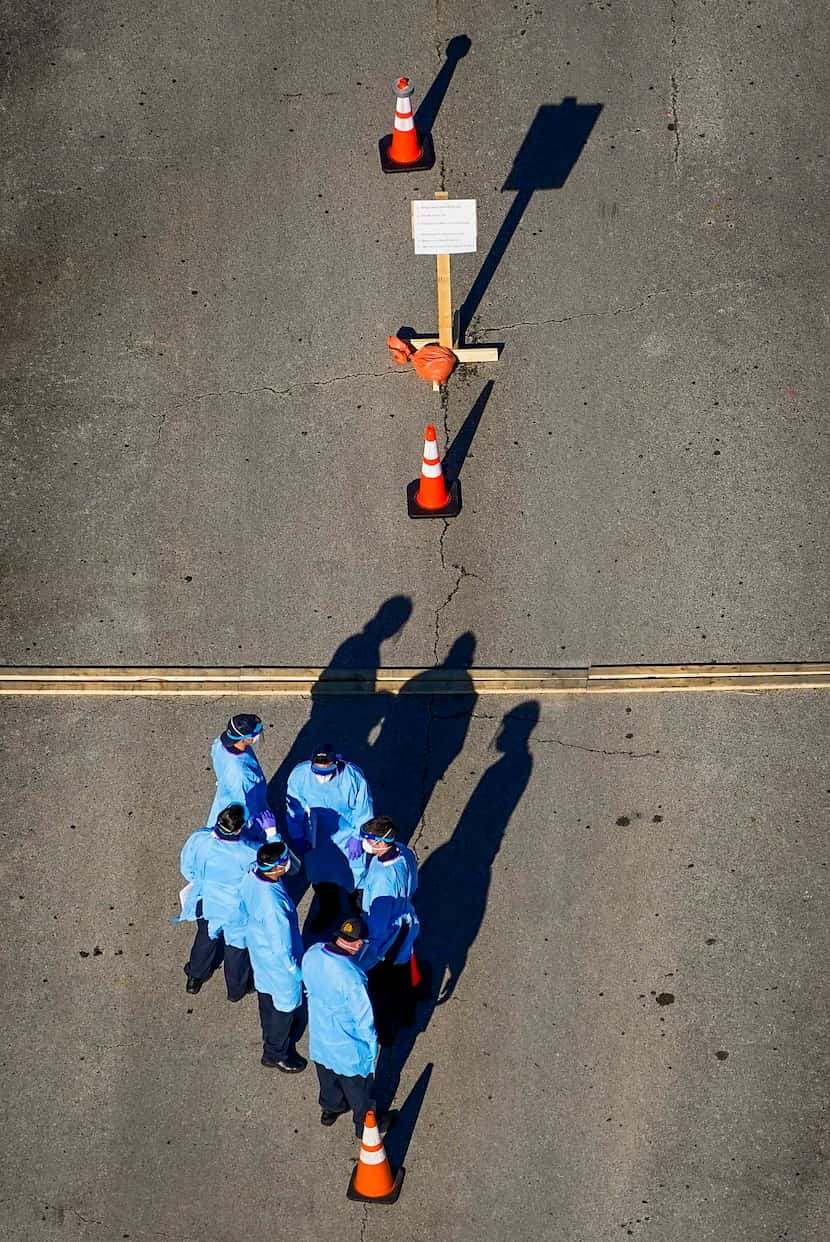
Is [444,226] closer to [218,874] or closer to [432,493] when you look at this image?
[432,493]

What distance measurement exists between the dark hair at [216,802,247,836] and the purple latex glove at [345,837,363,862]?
2.98 ft

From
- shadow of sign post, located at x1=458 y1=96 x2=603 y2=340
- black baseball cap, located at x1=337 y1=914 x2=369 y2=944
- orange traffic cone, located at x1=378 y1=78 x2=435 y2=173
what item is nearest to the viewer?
black baseball cap, located at x1=337 y1=914 x2=369 y2=944

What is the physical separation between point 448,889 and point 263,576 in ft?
8.94

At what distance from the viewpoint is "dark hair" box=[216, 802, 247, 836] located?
22.2 ft

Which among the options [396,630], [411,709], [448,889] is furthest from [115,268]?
[448,889]

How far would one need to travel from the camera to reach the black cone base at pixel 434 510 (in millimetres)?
8461

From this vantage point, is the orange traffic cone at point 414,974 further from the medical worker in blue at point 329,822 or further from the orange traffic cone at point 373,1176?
the orange traffic cone at point 373,1176

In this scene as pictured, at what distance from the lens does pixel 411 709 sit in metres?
8.16

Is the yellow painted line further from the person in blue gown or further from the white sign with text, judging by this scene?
the white sign with text

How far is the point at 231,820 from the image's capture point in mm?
6781

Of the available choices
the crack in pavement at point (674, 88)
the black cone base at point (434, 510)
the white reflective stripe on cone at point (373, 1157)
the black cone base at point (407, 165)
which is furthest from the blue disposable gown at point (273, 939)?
the crack in pavement at point (674, 88)

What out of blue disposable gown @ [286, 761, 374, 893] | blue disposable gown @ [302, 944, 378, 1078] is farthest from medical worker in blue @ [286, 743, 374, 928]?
blue disposable gown @ [302, 944, 378, 1078]

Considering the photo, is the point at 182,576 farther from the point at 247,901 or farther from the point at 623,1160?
the point at 623,1160

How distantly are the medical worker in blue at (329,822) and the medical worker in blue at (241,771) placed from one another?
23 cm
